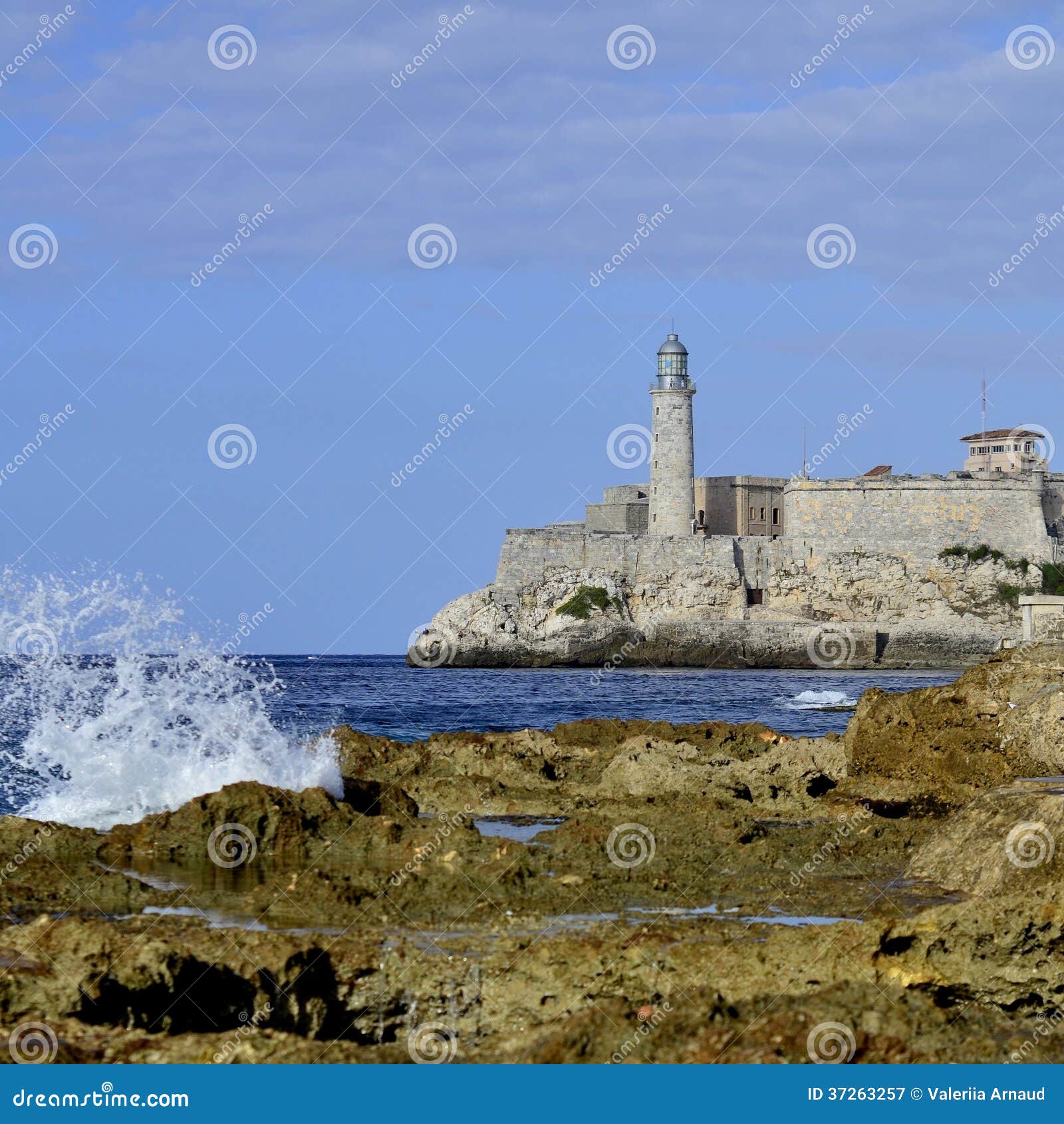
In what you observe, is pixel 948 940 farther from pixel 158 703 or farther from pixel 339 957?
pixel 158 703

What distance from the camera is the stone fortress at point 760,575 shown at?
5672 centimetres

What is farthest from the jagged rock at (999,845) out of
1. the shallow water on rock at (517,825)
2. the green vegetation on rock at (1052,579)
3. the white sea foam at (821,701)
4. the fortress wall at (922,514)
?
the fortress wall at (922,514)

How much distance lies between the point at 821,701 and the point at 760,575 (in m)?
27.9

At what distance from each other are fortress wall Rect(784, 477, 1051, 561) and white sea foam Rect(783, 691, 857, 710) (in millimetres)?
24389

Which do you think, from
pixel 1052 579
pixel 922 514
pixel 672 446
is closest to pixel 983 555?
pixel 1052 579

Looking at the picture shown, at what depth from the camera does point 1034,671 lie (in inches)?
530

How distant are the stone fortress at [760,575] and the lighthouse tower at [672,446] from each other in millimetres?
58

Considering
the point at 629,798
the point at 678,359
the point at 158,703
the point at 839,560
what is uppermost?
the point at 678,359

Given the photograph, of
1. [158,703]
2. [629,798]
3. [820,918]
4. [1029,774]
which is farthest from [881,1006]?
[158,703]

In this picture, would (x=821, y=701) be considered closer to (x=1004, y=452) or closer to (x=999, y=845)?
(x=999, y=845)

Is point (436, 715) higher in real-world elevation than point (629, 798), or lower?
higher

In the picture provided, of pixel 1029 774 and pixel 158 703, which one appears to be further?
pixel 158 703

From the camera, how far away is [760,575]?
5881 centimetres

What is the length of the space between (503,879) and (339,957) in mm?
1954
